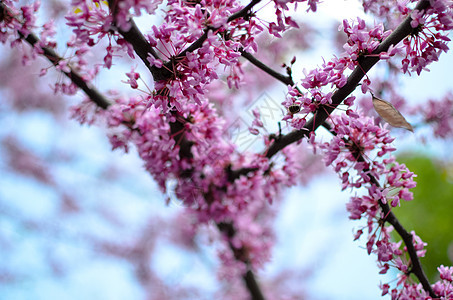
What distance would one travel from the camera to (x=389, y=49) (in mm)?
1029

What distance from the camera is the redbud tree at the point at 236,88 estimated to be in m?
1.00

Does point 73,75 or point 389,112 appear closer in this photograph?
point 389,112

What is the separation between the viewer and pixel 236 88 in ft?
4.75

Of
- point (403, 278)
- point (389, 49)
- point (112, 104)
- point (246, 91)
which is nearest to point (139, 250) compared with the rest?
point (246, 91)

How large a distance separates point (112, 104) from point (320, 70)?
977mm

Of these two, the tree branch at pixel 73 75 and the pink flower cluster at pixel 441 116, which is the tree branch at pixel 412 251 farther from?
the pink flower cluster at pixel 441 116

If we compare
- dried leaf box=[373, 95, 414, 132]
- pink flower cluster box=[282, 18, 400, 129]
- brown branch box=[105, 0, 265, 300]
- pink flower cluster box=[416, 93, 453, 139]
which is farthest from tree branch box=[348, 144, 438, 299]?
pink flower cluster box=[416, 93, 453, 139]

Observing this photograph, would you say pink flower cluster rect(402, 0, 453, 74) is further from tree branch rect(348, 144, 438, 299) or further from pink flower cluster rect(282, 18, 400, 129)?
tree branch rect(348, 144, 438, 299)

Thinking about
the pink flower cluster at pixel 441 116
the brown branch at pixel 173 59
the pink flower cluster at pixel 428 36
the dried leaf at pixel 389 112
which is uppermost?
the pink flower cluster at pixel 441 116

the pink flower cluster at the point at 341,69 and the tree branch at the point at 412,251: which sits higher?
the pink flower cluster at the point at 341,69

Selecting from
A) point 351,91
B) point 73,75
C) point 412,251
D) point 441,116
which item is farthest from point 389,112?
point 441,116

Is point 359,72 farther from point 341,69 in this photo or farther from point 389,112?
point 389,112

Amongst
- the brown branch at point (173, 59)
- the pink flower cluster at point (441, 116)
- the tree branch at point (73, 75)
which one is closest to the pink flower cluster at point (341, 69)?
the brown branch at point (173, 59)

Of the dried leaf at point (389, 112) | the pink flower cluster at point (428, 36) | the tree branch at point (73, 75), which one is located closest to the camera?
the pink flower cluster at point (428, 36)
